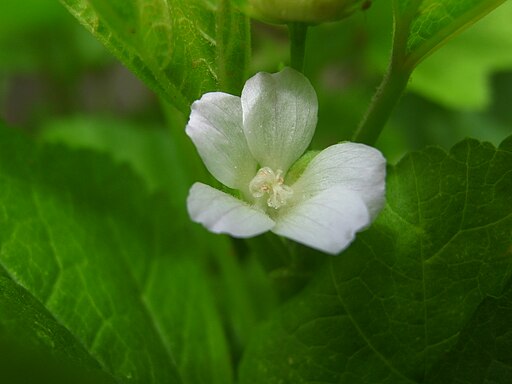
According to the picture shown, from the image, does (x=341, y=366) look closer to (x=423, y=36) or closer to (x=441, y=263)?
(x=441, y=263)

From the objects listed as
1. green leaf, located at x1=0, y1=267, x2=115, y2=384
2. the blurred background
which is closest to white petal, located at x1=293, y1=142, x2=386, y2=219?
green leaf, located at x1=0, y1=267, x2=115, y2=384

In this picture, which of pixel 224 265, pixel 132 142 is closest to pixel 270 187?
pixel 224 265

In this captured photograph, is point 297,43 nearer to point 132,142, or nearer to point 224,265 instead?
point 224,265

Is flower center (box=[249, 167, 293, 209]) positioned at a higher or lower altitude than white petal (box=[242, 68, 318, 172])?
lower

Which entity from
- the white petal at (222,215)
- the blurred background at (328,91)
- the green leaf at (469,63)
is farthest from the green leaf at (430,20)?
the green leaf at (469,63)

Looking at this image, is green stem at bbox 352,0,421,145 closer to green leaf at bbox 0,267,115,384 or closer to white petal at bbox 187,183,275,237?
white petal at bbox 187,183,275,237

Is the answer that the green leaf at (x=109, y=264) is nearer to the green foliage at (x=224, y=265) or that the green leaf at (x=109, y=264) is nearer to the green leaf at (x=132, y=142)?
the green foliage at (x=224, y=265)
